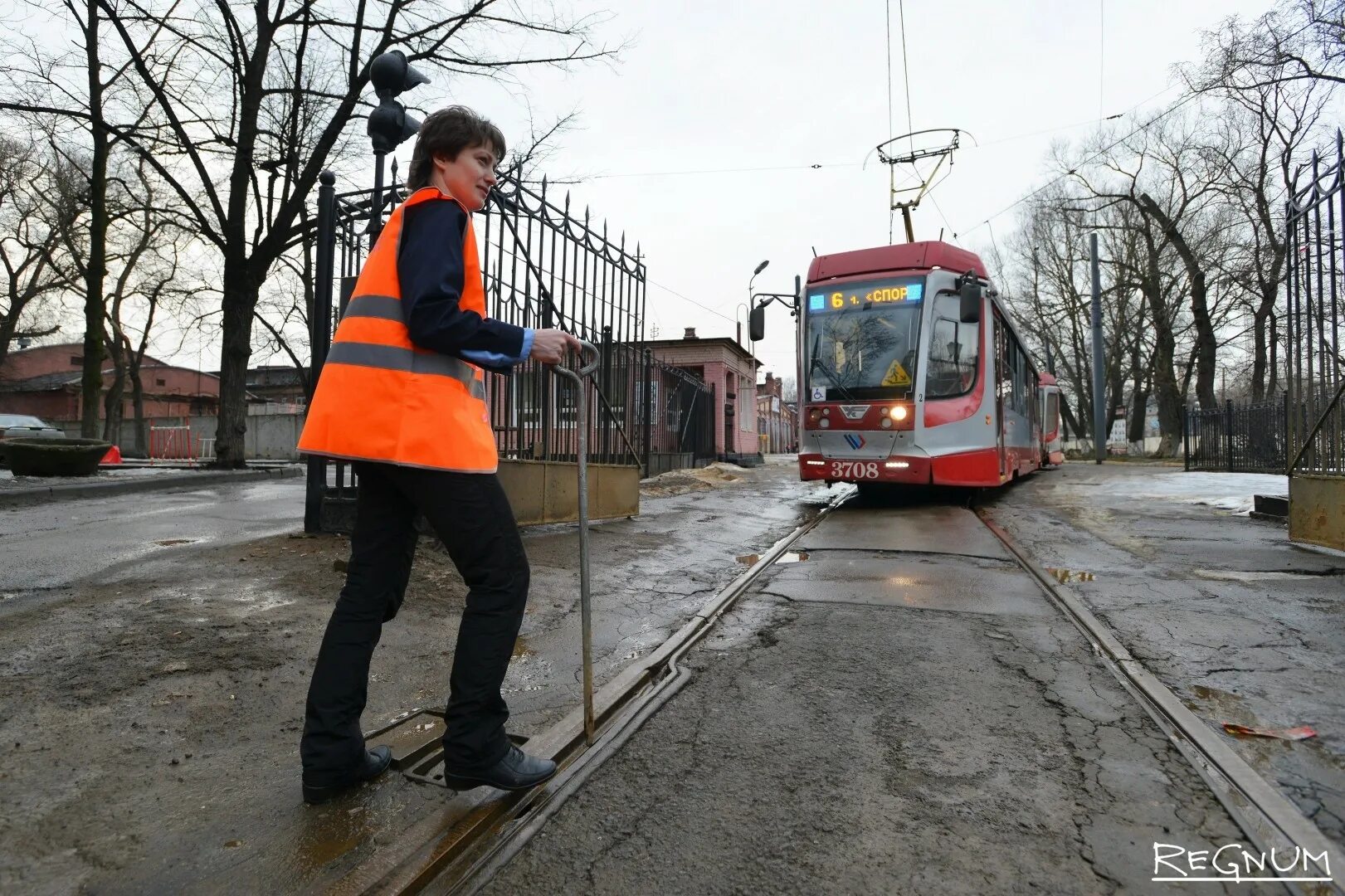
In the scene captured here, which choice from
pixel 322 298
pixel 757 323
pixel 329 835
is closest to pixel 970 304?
pixel 757 323

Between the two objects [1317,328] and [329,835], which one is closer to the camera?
[329,835]

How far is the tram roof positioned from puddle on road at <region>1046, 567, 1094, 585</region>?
5.17 m

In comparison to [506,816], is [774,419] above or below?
above

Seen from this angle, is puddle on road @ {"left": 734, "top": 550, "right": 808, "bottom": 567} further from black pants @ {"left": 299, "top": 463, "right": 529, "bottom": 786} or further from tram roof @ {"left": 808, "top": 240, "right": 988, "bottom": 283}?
tram roof @ {"left": 808, "top": 240, "right": 988, "bottom": 283}

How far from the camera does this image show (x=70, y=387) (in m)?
46.0

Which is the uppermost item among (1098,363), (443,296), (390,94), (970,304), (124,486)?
(1098,363)

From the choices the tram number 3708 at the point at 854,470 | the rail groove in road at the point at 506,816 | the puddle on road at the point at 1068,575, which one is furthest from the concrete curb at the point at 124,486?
the puddle on road at the point at 1068,575

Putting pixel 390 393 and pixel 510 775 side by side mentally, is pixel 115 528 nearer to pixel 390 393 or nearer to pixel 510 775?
pixel 390 393

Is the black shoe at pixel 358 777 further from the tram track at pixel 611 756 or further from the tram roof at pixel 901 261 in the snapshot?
the tram roof at pixel 901 261

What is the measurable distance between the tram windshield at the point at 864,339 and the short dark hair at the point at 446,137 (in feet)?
26.7

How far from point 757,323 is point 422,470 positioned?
932 cm

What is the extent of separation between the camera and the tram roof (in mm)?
10078

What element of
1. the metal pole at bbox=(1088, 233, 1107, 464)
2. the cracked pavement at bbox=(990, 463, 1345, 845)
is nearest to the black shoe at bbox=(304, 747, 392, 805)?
the cracked pavement at bbox=(990, 463, 1345, 845)

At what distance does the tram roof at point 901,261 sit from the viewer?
10.1m
